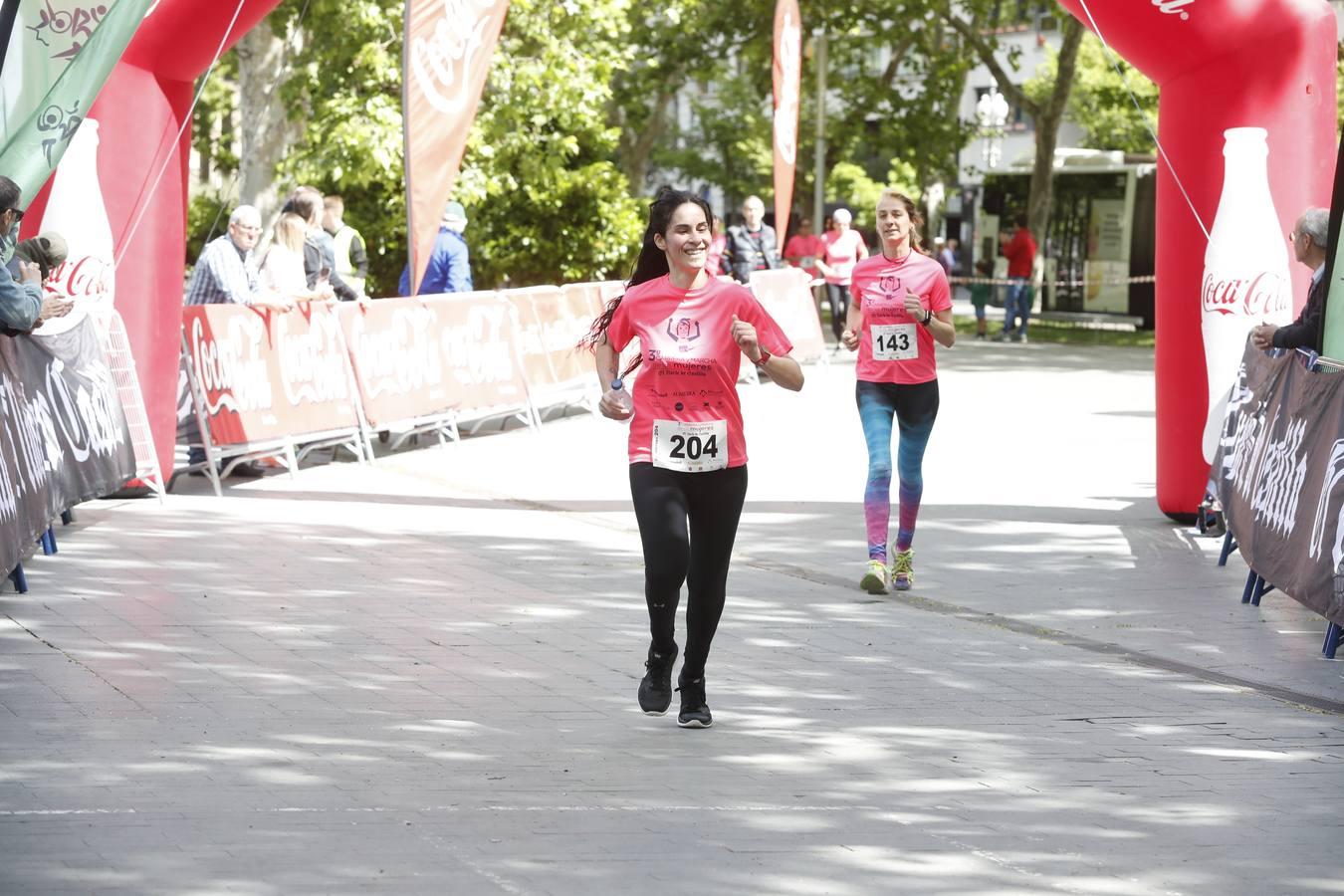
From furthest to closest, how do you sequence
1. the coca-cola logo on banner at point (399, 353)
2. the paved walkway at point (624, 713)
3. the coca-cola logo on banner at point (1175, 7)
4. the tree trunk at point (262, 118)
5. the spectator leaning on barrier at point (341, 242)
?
the tree trunk at point (262, 118) < the spectator leaning on barrier at point (341, 242) < the coca-cola logo on banner at point (399, 353) < the coca-cola logo on banner at point (1175, 7) < the paved walkway at point (624, 713)

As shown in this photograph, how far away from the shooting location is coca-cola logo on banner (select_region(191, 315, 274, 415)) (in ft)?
40.8

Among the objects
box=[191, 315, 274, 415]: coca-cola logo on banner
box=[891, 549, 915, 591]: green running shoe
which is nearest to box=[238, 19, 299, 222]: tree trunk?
box=[191, 315, 274, 415]: coca-cola logo on banner

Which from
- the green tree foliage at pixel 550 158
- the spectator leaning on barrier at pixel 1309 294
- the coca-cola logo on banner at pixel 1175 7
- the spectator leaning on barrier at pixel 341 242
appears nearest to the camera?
the spectator leaning on barrier at pixel 1309 294

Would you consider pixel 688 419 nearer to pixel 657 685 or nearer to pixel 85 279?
pixel 657 685

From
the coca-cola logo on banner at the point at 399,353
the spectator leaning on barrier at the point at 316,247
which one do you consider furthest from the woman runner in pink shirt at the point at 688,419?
the spectator leaning on barrier at the point at 316,247

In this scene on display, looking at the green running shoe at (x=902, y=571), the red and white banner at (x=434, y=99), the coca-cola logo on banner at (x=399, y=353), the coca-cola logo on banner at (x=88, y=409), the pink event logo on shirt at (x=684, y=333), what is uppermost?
the red and white banner at (x=434, y=99)

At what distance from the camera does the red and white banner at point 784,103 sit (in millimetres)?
22769

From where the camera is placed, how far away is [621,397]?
6305 mm

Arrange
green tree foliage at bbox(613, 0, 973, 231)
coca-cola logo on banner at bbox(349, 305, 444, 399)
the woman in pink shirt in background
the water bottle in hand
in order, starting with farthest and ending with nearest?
green tree foliage at bbox(613, 0, 973, 231)
the woman in pink shirt in background
coca-cola logo on banner at bbox(349, 305, 444, 399)
the water bottle in hand

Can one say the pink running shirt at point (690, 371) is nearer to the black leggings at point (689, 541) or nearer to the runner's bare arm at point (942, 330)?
the black leggings at point (689, 541)

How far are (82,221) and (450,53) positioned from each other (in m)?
3.52

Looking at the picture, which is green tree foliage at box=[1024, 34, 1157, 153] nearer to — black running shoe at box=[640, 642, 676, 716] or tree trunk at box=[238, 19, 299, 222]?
tree trunk at box=[238, 19, 299, 222]

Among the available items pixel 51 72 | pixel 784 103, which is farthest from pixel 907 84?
pixel 51 72

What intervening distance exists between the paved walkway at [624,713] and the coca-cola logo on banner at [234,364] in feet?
2.61
